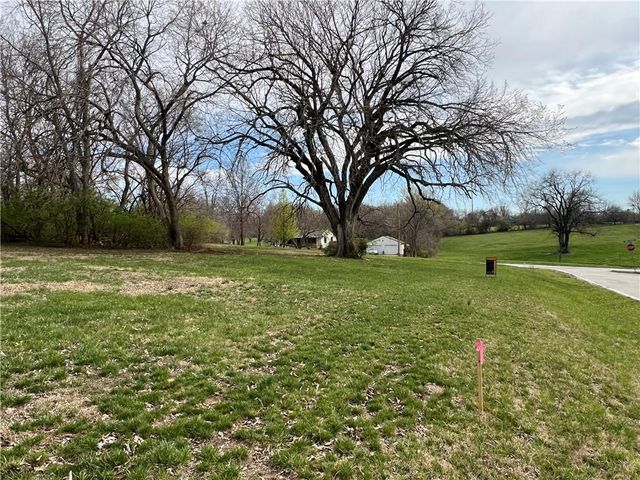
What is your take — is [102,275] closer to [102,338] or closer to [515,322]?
[102,338]

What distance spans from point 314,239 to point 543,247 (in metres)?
37.9

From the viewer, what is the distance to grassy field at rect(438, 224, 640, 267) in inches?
2010

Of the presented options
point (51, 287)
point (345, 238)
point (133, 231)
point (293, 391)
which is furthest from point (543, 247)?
point (293, 391)

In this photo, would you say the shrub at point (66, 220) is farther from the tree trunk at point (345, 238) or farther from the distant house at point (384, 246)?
the distant house at point (384, 246)

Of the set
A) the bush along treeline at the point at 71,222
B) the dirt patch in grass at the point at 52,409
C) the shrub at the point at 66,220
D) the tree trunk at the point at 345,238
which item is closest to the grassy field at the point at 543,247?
the tree trunk at the point at 345,238

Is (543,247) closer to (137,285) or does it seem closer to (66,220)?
(66,220)

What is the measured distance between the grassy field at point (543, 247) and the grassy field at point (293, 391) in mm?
43753

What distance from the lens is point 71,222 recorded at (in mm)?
20312

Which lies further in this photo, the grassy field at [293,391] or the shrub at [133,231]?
the shrub at [133,231]

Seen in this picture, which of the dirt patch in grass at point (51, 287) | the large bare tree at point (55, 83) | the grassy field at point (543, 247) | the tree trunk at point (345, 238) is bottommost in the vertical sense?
the grassy field at point (543, 247)

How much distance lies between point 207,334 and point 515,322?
684 cm

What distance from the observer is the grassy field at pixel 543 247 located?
168 feet

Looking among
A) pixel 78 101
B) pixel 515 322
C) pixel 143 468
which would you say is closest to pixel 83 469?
pixel 143 468

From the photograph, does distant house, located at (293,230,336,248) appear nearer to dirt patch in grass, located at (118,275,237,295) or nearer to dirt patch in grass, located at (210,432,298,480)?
dirt patch in grass, located at (118,275,237,295)
